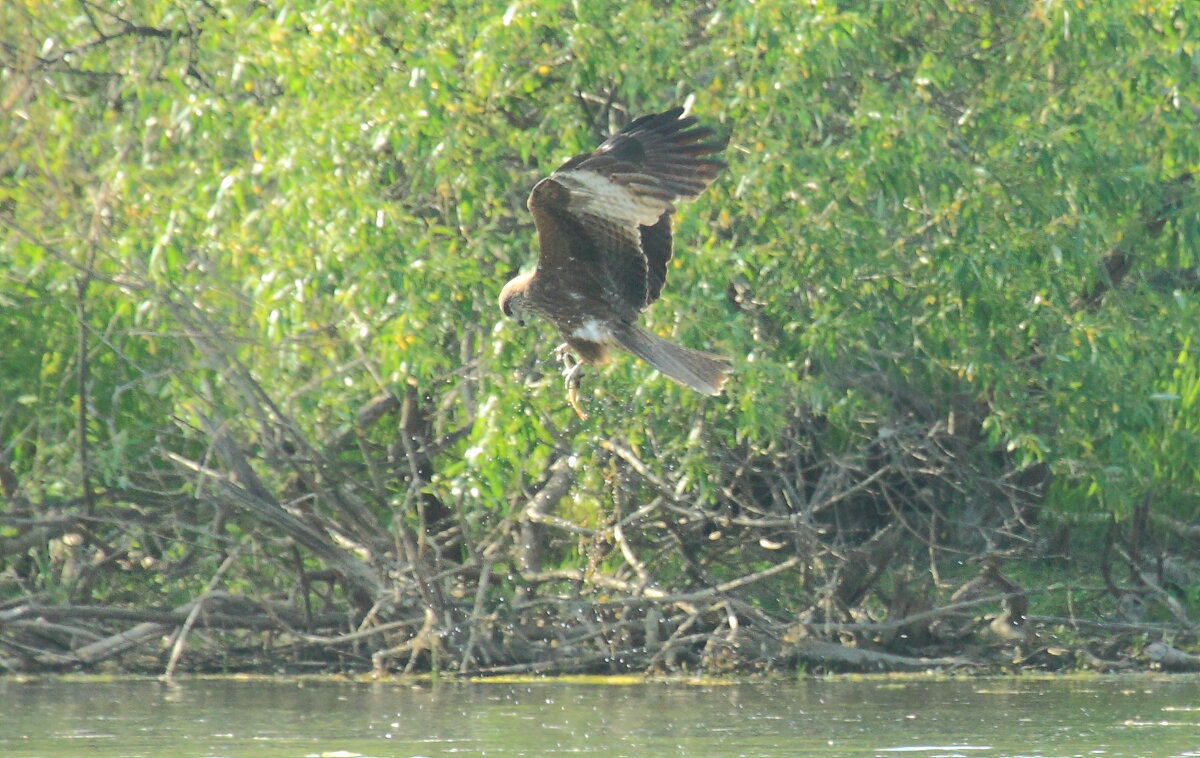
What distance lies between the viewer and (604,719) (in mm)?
8078

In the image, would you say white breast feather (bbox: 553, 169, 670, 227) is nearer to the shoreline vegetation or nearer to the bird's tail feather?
the bird's tail feather

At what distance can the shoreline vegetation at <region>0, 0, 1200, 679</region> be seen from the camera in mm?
8594

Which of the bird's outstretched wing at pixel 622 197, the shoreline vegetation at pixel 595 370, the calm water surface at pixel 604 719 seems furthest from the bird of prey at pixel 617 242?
the calm water surface at pixel 604 719

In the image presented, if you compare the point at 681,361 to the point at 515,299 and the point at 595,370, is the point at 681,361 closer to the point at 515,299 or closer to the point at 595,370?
the point at 515,299

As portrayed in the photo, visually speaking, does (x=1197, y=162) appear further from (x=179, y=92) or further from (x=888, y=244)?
(x=179, y=92)

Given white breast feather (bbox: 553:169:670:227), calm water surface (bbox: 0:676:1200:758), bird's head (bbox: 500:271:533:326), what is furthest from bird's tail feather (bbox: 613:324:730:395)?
calm water surface (bbox: 0:676:1200:758)

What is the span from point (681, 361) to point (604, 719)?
1.51 metres

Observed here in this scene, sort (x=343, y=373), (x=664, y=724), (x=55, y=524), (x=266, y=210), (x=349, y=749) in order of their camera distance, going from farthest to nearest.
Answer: (x=55, y=524) < (x=343, y=373) < (x=266, y=210) < (x=664, y=724) < (x=349, y=749)

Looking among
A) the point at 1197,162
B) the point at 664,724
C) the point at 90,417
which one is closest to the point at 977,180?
the point at 1197,162

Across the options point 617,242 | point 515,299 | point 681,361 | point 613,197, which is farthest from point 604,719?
point 613,197

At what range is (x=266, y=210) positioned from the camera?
8711 millimetres

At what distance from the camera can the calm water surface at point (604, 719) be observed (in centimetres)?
714

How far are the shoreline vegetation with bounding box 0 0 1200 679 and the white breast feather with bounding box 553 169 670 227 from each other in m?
1.02

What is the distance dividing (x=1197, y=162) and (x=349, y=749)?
185 inches
